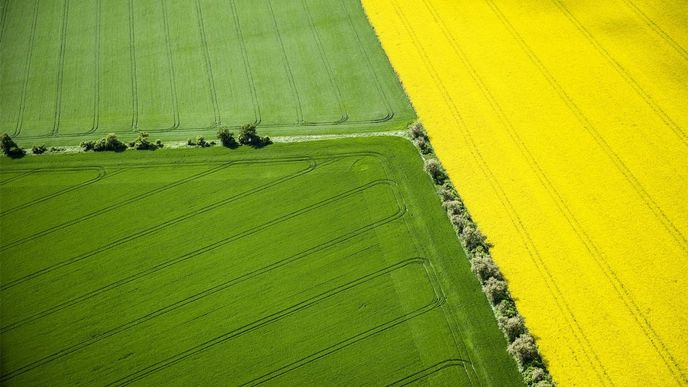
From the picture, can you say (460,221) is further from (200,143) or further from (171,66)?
(171,66)

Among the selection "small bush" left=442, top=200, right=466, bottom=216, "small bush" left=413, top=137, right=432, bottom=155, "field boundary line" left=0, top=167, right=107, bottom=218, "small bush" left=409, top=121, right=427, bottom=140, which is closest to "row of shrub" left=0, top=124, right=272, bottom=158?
"field boundary line" left=0, top=167, right=107, bottom=218

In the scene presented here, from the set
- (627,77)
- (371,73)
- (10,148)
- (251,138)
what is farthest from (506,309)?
(10,148)

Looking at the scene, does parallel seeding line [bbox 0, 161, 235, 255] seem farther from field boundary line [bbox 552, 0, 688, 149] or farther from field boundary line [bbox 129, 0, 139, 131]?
field boundary line [bbox 552, 0, 688, 149]

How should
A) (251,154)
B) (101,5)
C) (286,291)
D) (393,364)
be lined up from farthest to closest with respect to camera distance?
1. (101,5)
2. (251,154)
3. (286,291)
4. (393,364)

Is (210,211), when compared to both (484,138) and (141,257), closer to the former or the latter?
(141,257)

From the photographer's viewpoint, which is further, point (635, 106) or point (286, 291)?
point (635, 106)

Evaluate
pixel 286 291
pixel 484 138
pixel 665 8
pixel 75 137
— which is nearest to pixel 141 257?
pixel 286 291
